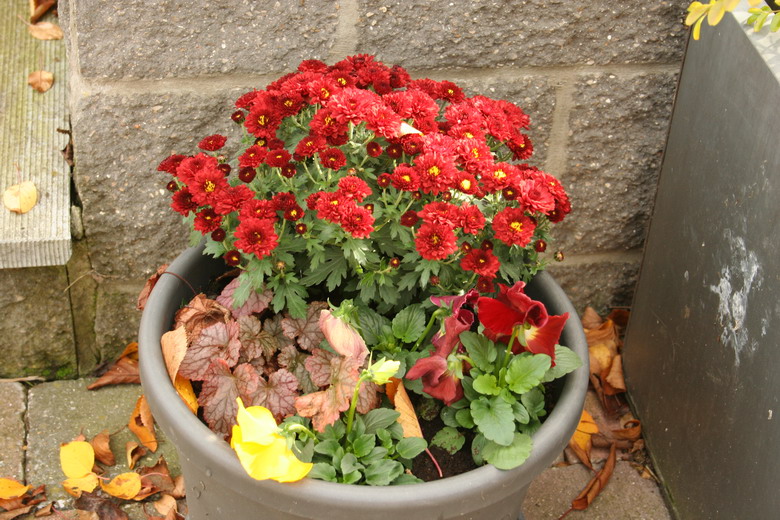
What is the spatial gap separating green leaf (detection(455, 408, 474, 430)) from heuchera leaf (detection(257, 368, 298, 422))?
0.31m

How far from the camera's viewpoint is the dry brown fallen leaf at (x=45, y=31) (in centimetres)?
232

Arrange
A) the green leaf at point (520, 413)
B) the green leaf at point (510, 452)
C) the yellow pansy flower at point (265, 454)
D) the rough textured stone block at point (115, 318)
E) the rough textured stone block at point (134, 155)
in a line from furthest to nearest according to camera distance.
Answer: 1. the rough textured stone block at point (115, 318)
2. the rough textured stone block at point (134, 155)
3. the green leaf at point (520, 413)
4. the green leaf at point (510, 452)
5. the yellow pansy flower at point (265, 454)

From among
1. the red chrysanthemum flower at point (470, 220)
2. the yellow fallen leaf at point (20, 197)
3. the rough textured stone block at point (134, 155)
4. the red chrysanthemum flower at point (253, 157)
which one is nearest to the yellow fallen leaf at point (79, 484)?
the rough textured stone block at point (134, 155)

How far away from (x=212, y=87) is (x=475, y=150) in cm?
79

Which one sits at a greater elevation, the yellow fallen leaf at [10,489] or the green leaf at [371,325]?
the green leaf at [371,325]

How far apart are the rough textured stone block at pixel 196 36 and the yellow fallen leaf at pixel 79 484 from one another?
0.98 m

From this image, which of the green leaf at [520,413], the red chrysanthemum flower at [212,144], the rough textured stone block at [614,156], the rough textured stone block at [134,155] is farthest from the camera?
the rough textured stone block at [614,156]

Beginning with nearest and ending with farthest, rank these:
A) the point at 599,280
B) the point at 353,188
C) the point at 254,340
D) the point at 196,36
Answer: the point at 353,188, the point at 254,340, the point at 196,36, the point at 599,280

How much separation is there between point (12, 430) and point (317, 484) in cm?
118

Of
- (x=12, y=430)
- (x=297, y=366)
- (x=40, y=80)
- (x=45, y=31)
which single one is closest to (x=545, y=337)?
(x=297, y=366)

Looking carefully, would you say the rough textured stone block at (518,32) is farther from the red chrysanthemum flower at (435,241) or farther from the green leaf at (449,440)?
the green leaf at (449,440)

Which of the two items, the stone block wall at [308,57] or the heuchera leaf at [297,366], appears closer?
the heuchera leaf at [297,366]

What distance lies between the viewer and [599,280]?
2.49 metres

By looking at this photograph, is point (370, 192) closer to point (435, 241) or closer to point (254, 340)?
point (435, 241)
